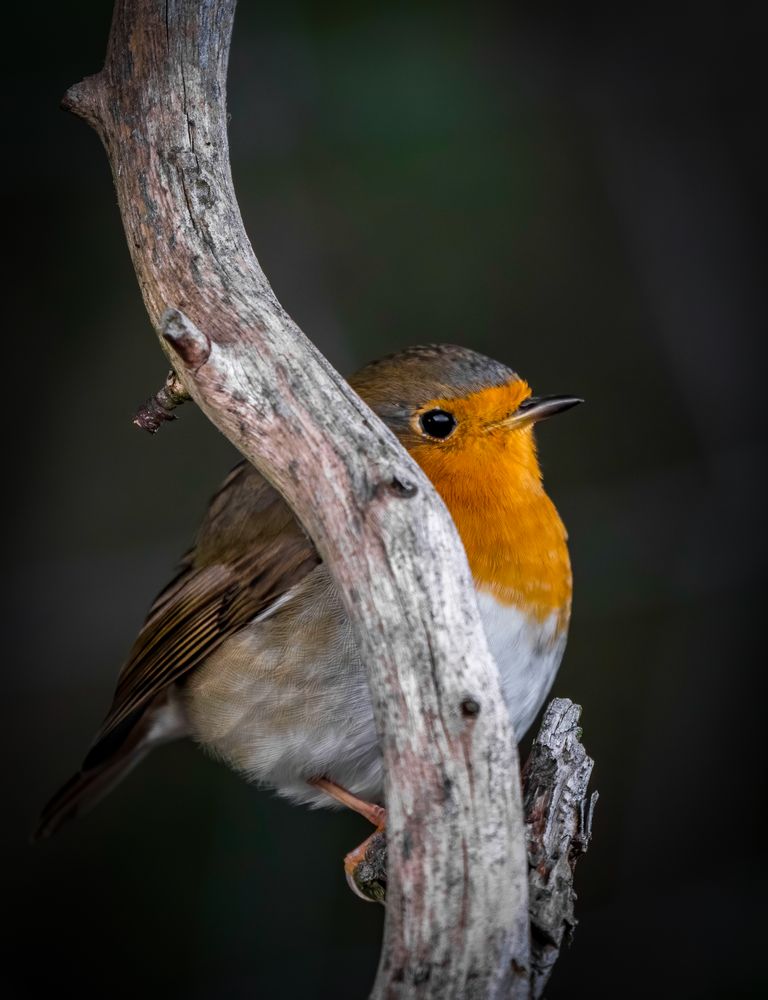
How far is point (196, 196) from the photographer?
1643mm

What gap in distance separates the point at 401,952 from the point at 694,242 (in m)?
2.89

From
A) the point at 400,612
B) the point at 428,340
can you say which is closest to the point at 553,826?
the point at 400,612

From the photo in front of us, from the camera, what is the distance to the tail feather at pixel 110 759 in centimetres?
249

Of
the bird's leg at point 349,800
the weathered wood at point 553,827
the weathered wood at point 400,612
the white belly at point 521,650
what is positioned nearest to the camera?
the weathered wood at point 400,612

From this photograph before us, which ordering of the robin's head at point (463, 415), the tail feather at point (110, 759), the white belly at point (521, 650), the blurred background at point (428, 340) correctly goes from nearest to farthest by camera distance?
the white belly at point (521, 650) → the robin's head at point (463, 415) → the tail feather at point (110, 759) → the blurred background at point (428, 340)

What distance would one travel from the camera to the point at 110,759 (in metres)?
2.60

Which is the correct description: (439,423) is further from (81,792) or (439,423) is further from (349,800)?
(81,792)

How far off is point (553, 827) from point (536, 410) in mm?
877

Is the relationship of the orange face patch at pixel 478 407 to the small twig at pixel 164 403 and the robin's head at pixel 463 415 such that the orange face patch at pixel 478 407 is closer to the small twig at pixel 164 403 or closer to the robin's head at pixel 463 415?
the robin's head at pixel 463 415

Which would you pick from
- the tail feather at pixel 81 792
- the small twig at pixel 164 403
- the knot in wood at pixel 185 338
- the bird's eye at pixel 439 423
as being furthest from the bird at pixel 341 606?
the knot in wood at pixel 185 338

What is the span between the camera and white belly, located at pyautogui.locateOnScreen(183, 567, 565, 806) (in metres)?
2.07

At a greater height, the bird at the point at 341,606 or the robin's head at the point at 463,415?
the robin's head at the point at 463,415

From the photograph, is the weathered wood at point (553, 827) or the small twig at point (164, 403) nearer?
the weathered wood at point (553, 827)

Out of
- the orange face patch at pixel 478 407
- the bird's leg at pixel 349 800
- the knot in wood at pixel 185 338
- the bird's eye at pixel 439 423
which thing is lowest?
the bird's leg at pixel 349 800
